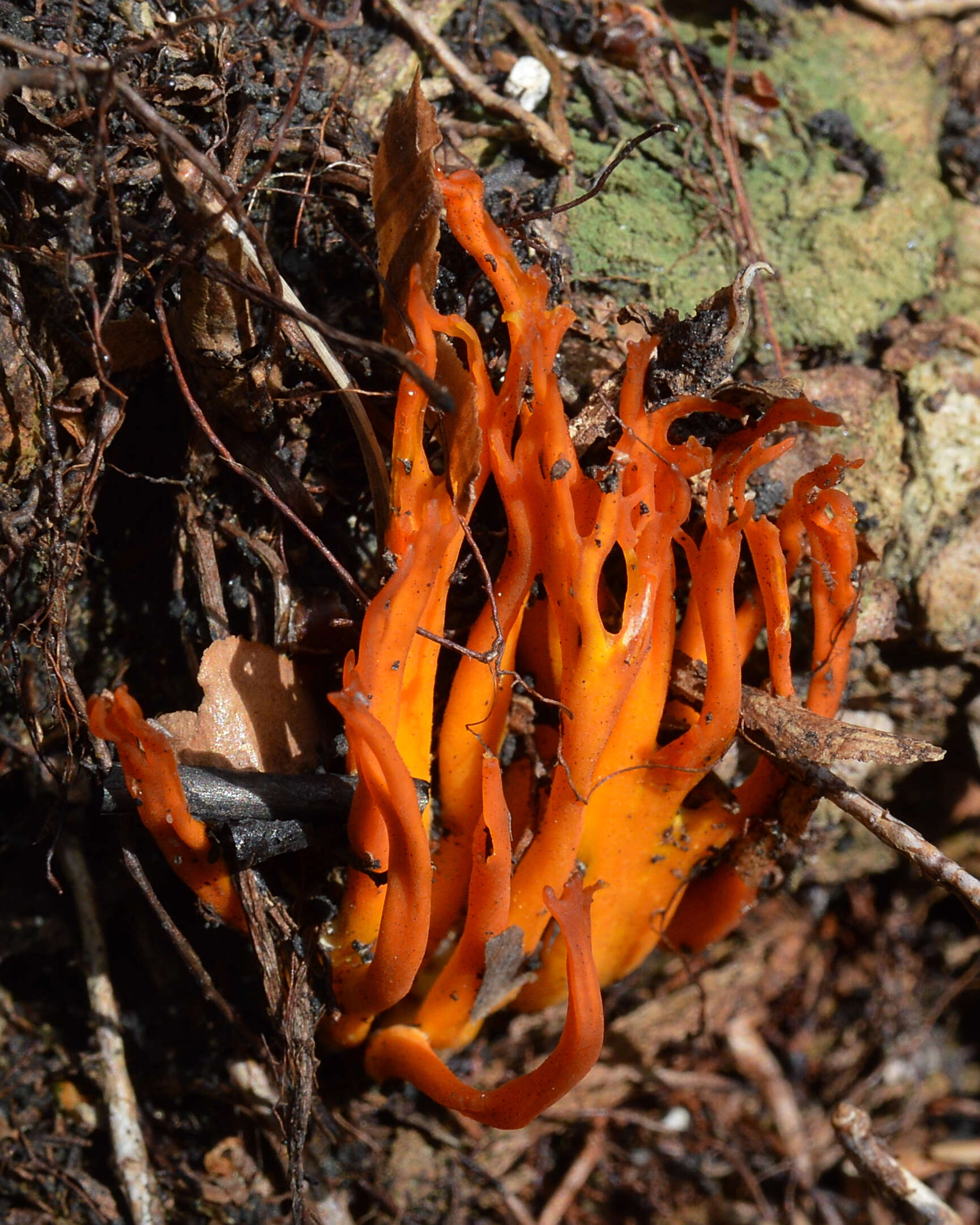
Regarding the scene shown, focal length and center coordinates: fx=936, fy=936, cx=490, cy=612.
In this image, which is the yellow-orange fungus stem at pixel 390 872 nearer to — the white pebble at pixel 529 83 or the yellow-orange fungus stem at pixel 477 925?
the yellow-orange fungus stem at pixel 477 925

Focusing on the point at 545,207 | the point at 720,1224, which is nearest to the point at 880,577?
the point at 545,207

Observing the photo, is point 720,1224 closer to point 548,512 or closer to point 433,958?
point 433,958

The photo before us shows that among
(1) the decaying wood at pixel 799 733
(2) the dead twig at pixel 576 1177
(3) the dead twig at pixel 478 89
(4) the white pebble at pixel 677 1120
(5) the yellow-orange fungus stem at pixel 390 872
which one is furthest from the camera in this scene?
(4) the white pebble at pixel 677 1120

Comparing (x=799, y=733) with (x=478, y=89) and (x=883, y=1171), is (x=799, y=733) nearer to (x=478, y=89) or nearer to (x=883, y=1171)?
(x=883, y=1171)

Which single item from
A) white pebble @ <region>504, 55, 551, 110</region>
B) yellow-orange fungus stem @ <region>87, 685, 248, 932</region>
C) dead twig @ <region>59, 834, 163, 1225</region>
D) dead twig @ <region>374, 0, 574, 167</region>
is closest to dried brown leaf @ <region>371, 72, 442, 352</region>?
dead twig @ <region>374, 0, 574, 167</region>

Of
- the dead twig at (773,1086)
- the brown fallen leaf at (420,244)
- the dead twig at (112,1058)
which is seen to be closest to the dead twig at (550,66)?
the brown fallen leaf at (420,244)

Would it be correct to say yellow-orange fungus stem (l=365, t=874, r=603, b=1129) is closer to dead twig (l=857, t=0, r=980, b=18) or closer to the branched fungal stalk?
the branched fungal stalk
